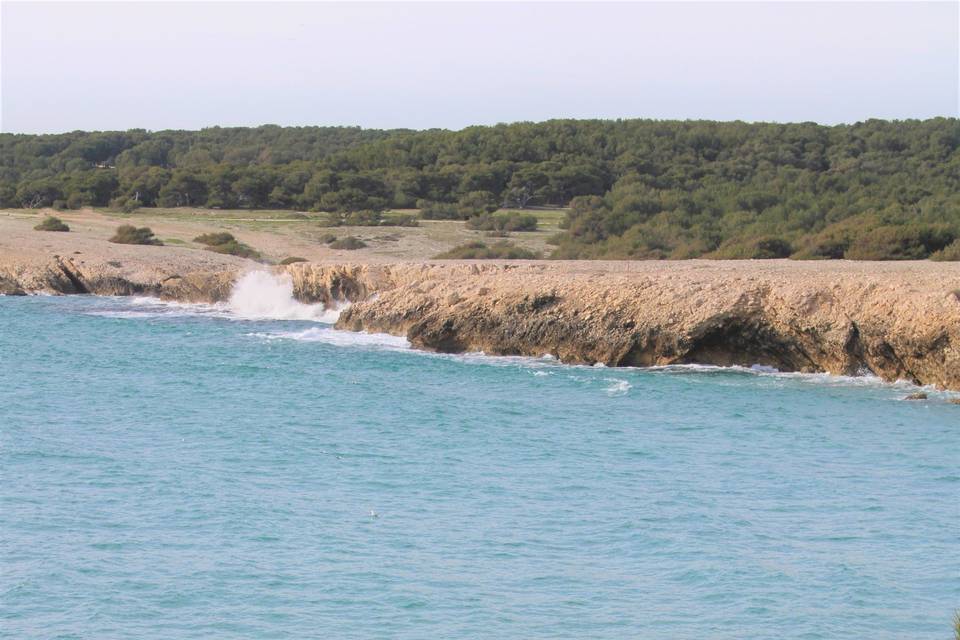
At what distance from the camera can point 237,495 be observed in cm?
1281

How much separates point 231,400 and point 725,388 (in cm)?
732

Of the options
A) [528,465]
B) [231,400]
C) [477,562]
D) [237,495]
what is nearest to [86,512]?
[237,495]

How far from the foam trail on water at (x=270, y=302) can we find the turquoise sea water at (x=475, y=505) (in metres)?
8.42

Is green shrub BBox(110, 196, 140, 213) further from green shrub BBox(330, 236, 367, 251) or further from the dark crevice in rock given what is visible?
the dark crevice in rock

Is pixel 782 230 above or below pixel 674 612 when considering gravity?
above

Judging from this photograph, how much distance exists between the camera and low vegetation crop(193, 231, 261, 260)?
39531 millimetres

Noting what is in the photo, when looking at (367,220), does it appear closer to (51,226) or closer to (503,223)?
(503,223)

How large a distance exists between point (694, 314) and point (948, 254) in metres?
10.8

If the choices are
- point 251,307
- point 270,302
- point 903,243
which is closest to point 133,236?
point 251,307

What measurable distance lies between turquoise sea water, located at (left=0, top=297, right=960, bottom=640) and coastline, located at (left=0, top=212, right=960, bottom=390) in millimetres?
748

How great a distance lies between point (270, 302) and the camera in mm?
30797

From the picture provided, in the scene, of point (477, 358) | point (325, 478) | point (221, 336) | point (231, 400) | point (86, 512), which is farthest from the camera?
point (221, 336)

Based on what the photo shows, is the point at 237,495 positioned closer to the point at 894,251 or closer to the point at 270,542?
the point at 270,542

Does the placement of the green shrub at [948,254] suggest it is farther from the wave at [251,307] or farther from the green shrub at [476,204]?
the green shrub at [476,204]
